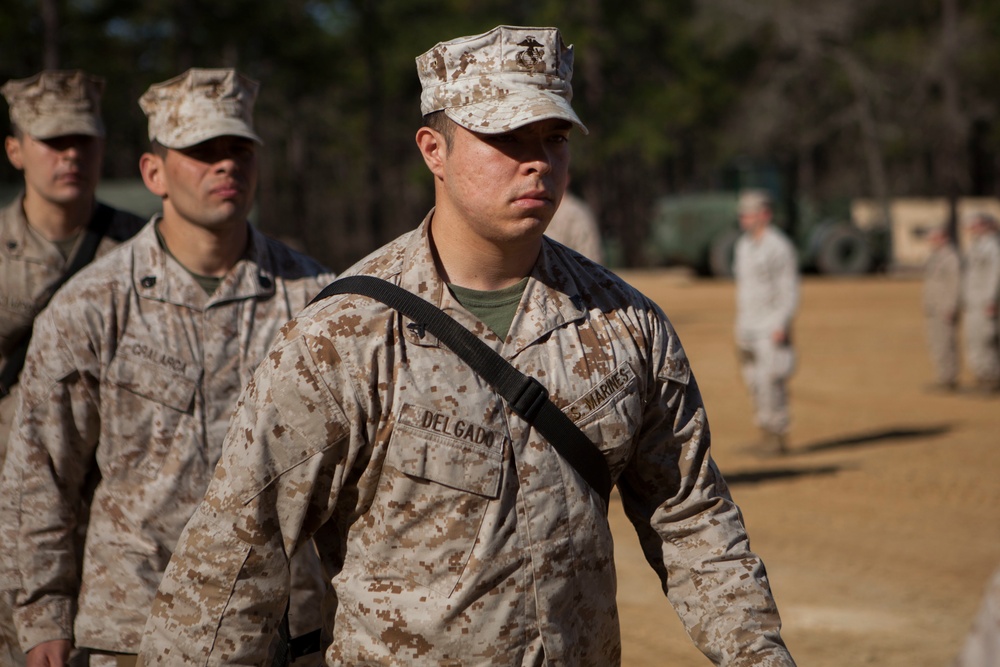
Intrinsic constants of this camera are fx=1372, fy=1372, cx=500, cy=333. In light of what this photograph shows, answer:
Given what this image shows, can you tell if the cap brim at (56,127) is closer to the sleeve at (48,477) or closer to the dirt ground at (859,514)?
the sleeve at (48,477)

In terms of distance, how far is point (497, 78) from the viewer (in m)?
2.62

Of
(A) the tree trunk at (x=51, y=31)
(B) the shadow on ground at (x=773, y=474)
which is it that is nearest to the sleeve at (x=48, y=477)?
(B) the shadow on ground at (x=773, y=474)

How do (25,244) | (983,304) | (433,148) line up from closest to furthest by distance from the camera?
(433,148), (25,244), (983,304)

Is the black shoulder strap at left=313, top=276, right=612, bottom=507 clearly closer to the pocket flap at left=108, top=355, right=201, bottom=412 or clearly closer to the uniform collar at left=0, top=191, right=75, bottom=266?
the pocket flap at left=108, top=355, right=201, bottom=412

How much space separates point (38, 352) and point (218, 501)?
1325mm

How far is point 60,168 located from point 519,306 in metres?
2.75

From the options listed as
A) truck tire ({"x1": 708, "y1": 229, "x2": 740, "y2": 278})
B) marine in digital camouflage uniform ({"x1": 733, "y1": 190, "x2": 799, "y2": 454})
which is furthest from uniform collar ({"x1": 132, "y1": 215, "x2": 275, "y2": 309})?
truck tire ({"x1": 708, "y1": 229, "x2": 740, "y2": 278})

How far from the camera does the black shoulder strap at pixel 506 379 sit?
8.39ft

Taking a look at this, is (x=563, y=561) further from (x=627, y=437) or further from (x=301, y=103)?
(x=301, y=103)

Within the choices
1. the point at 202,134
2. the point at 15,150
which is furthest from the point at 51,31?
the point at 202,134

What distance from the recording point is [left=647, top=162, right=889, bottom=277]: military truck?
35906 millimetres

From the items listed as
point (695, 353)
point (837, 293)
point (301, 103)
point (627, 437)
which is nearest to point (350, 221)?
point (301, 103)

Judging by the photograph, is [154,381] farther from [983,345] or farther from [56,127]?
[983,345]

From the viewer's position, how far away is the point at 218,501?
2.56 meters
